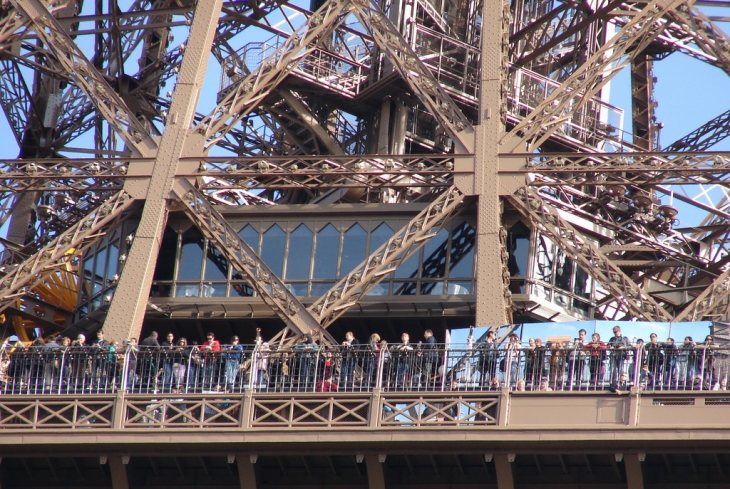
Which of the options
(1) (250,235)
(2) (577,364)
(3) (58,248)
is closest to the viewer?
(2) (577,364)

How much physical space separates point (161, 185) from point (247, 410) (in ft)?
23.5

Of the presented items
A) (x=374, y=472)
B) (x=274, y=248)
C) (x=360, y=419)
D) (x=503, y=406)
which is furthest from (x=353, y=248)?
(x=503, y=406)

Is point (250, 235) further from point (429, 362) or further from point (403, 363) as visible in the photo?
point (429, 362)

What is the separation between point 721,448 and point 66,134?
2509 cm

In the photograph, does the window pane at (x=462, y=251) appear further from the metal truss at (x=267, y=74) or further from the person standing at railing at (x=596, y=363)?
the person standing at railing at (x=596, y=363)

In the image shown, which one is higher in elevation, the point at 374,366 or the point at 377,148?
the point at 377,148

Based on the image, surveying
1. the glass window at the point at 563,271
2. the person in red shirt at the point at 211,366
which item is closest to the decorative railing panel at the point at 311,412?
the person in red shirt at the point at 211,366

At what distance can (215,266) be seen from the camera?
1465 inches

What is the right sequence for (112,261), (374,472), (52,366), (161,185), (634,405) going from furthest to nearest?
(112,261) → (161,185) → (52,366) → (374,472) → (634,405)

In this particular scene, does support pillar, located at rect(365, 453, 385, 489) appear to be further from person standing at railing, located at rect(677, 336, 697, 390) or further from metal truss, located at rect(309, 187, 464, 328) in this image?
person standing at railing, located at rect(677, 336, 697, 390)

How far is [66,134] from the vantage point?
148ft

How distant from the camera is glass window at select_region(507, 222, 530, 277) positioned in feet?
119

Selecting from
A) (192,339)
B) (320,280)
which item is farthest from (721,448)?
(192,339)

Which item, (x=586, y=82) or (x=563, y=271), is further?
(x=563, y=271)
